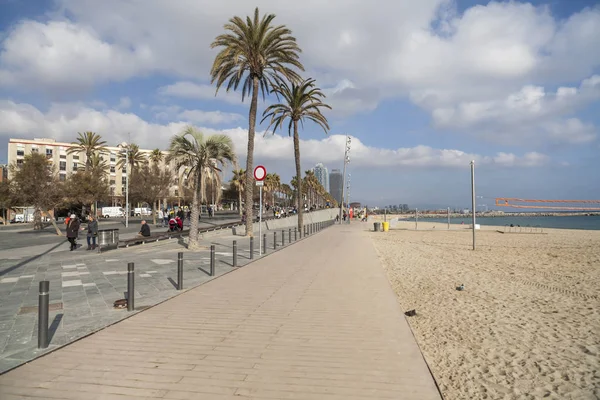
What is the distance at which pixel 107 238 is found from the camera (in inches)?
676

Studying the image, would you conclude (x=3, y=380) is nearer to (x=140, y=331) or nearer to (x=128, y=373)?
(x=128, y=373)

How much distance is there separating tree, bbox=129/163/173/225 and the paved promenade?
3846cm

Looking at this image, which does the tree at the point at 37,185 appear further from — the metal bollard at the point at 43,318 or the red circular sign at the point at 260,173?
the metal bollard at the point at 43,318

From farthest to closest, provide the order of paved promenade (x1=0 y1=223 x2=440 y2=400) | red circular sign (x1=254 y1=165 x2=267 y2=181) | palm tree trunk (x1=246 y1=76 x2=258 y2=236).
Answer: palm tree trunk (x1=246 y1=76 x2=258 y2=236) < red circular sign (x1=254 y1=165 x2=267 y2=181) < paved promenade (x1=0 y1=223 x2=440 y2=400)

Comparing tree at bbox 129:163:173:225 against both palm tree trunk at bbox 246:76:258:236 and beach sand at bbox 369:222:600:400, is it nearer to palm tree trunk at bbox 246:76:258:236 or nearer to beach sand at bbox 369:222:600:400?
palm tree trunk at bbox 246:76:258:236

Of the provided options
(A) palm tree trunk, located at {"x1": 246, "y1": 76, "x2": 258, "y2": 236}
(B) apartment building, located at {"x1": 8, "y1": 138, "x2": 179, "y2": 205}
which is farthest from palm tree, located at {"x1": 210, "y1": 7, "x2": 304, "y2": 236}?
(B) apartment building, located at {"x1": 8, "y1": 138, "x2": 179, "y2": 205}

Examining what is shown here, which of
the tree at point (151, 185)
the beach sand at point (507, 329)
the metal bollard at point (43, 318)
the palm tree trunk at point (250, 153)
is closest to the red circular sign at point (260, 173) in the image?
the beach sand at point (507, 329)

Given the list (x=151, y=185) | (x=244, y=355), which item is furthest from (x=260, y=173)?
(x=151, y=185)

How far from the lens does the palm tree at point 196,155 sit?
58.5 feet

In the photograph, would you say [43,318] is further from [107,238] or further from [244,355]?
[107,238]

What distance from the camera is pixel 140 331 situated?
5848 millimetres

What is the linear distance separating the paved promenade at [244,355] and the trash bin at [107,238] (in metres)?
10.3

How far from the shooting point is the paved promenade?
3943 millimetres

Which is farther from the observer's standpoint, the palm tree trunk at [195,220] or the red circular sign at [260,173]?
the palm tree trunk at [195,220]
